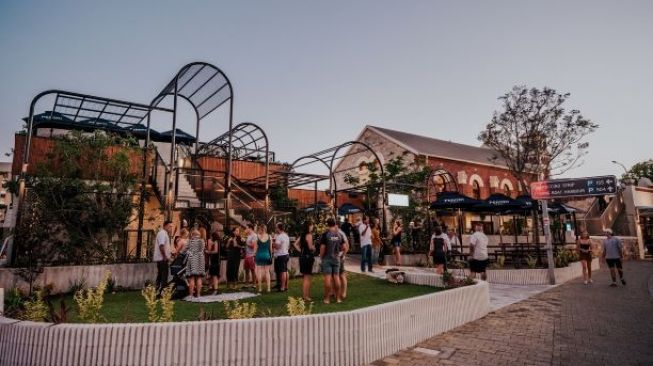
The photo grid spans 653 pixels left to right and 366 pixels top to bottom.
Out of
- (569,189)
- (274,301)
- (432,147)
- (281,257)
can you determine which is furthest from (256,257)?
(432,147)

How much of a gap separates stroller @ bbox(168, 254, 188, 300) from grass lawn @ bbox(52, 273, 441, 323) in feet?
1.85

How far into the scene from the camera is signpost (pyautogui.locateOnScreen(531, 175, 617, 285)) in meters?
10.3

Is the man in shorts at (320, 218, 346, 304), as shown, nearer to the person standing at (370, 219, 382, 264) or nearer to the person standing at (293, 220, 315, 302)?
the person standing at (293, 220, 315, 302)

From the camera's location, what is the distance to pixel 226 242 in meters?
10.9

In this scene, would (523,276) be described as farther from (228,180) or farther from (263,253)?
(228,180)

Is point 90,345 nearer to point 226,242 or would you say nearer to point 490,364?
point 490,364

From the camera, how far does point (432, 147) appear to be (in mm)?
28703

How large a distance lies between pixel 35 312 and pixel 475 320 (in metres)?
7.51

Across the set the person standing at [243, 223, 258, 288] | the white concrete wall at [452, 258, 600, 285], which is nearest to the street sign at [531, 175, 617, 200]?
the white concrete wall at [452, 258, 600, 285]

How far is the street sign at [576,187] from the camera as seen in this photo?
1026cm

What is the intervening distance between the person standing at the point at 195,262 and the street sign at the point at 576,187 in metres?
10.3

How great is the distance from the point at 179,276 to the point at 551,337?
24.5ft

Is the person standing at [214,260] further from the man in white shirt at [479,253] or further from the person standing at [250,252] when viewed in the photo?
the man in white shirt at [479,253]

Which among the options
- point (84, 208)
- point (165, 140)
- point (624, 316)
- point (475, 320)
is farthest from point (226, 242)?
point (165, 140)
